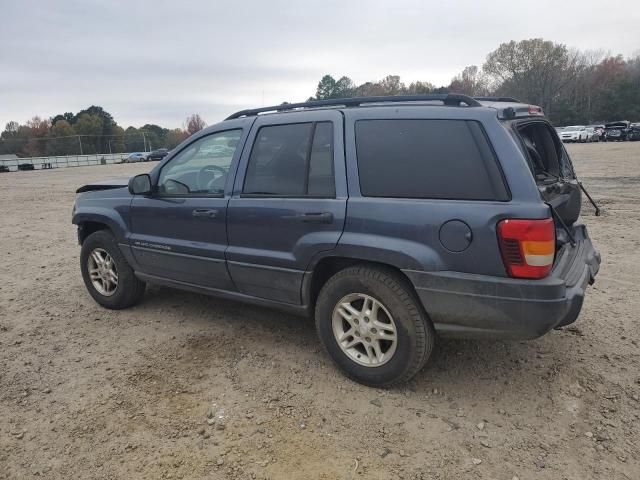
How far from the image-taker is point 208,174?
13.4ft

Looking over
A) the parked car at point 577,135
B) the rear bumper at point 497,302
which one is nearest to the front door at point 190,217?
the rear bumper at point 497,302

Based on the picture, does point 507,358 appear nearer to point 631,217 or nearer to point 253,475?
point 253,475

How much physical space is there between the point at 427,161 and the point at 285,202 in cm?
104

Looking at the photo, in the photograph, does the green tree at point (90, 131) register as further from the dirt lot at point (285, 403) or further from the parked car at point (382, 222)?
the parked car at point (382, 222)

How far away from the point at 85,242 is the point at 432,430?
383 centimetres

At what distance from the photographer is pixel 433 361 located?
3.60m

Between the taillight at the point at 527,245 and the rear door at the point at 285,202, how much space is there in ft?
3.34

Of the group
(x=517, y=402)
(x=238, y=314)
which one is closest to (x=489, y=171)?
(x=517, y=402)

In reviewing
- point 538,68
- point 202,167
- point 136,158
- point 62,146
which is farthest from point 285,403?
point 538,68

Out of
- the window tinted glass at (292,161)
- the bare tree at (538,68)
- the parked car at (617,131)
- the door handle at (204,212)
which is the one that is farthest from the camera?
the bare tree at (538,68)

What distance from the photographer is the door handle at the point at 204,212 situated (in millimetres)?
3834

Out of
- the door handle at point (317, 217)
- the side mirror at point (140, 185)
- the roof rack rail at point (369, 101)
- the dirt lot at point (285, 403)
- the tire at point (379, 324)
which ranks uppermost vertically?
the roof rack rail at point (369, 101)

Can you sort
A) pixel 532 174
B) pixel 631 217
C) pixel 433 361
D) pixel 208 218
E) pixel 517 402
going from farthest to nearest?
pixel 631 217, pixel 208 218, pixel 433 361, pixel 517 402, pixel 532 174

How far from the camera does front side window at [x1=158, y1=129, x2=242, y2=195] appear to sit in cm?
394
